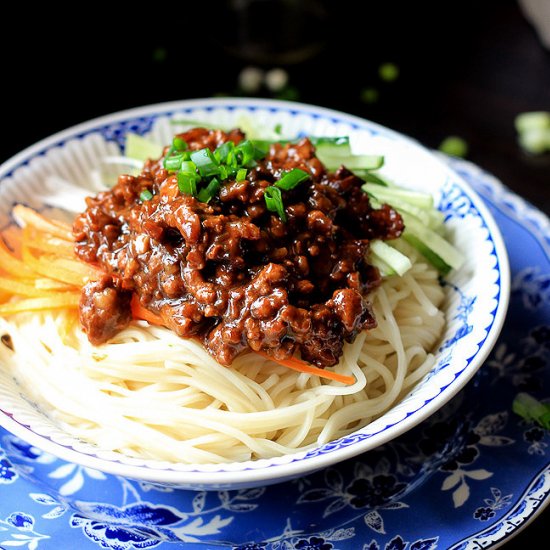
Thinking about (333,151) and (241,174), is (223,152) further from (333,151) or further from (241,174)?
(333,151)

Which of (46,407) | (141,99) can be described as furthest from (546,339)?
(141,99)

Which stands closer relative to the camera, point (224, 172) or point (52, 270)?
point (224, 172)

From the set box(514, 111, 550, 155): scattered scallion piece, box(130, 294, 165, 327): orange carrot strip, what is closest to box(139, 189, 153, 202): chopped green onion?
box(130, 294, 165, 327): orange carrot strip

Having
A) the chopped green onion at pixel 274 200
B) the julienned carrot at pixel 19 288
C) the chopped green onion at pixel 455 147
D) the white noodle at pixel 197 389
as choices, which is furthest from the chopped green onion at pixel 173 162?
the chopped green onion at pixel 455 147

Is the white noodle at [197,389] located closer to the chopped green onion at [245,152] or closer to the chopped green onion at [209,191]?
the chopped green onion at [209,191]

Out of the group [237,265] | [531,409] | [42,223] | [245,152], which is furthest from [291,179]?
[531,409]
